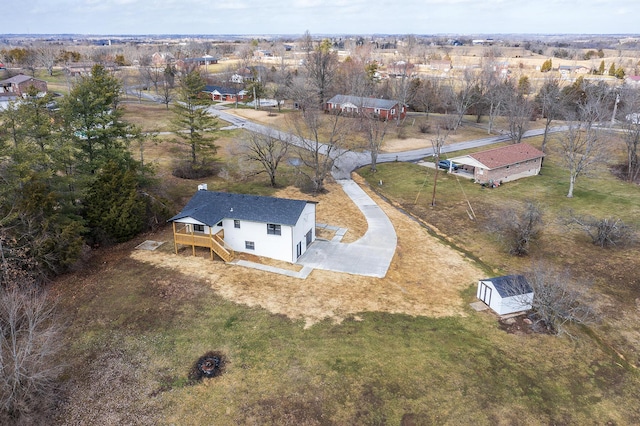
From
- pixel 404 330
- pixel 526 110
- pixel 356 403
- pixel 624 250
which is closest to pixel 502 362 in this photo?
pixel 404 330

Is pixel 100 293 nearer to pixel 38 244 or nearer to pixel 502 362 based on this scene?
pixel 38 244

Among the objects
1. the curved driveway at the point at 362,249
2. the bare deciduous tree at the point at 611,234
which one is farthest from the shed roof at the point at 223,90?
the bare deciduous tree at the point at 611,234

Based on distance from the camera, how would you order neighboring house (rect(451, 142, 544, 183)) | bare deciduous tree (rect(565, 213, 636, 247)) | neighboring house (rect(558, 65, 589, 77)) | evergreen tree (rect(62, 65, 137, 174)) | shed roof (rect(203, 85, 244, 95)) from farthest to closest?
1. neighboring house (rect(558, 65, 589, 77))
2. shed roof (rect(203, 85, 244, 95))
3. neighboring house (rect(451, 142, 544, 183))
4. bare deciduous tree (rect(565, 213, 636, 247))
5. evergreen tree (rect(62, 65, 137, 174))

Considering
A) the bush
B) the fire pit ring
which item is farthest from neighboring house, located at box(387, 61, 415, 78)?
the fire pit ring

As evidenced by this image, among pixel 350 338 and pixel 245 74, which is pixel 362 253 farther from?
pixel 245 74

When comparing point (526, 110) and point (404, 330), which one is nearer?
point (404, 330)

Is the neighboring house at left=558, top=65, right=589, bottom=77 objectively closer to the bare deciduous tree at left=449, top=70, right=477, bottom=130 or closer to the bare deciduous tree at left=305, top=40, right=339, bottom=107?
the bare deciduous tree at left=449, top=70, right=477, bottom=130
